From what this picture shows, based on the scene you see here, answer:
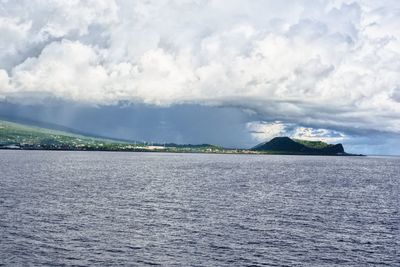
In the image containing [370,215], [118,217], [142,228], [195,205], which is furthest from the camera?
[195,205]

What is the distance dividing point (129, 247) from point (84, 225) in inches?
844

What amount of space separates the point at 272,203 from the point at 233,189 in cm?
4136

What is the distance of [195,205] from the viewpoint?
137 m

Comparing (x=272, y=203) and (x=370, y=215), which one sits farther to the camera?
(x=272, y=203)

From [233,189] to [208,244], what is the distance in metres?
98.8

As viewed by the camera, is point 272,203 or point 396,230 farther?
point 272,203

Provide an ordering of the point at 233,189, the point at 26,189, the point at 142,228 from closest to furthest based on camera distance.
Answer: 1. the point at 142,228
2. the point at 26,189
3. the point at 233,189

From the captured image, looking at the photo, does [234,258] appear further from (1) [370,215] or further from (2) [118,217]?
(1) [370,215]

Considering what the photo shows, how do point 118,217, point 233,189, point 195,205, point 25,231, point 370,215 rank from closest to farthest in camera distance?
point 25,231 < point 118,217 < point 370,215 < point 195,205 < point 233,189

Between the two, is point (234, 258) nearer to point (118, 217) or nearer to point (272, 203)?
point (118, 217)

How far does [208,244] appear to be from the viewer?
3438 inches

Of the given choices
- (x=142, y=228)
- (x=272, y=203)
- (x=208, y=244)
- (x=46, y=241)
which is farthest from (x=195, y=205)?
(x=46, y=241)

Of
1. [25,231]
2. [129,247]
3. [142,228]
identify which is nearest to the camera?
[129,247]

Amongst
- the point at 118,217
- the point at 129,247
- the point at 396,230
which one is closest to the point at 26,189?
the point at 118,217
